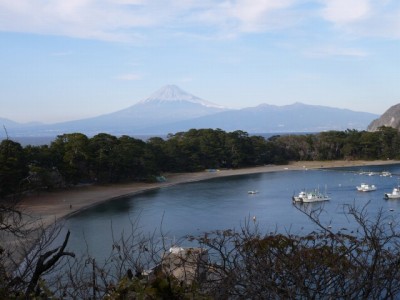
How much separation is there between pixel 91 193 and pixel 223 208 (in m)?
7.37

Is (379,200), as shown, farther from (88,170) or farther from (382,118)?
(382,118)

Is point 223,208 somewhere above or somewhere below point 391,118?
below

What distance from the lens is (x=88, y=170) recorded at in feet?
81.1

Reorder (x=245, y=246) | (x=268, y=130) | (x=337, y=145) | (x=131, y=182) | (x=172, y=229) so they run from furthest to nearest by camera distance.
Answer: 1. (x=268, y=130)
2. (x=337, y=145)
3. (x=131, y=182)
4. (x=172, y=229)
5. (x=245, y=246)

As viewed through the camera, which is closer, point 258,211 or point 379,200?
point 258,211

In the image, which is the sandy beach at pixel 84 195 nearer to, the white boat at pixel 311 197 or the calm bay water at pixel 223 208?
the calm bay water at pixel 223 208

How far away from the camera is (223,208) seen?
60.2ft

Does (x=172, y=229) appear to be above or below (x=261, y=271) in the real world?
below

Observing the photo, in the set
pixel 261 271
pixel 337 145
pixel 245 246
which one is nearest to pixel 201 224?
pixel 245 246

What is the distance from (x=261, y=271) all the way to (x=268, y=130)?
613 ft

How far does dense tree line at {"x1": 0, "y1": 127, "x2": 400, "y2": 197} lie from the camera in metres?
21.4

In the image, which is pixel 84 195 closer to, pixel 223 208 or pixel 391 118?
pixel 223 208

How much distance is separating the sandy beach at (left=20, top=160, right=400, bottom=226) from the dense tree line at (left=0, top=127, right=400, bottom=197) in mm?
670

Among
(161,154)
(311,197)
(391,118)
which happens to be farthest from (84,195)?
(391,118)
